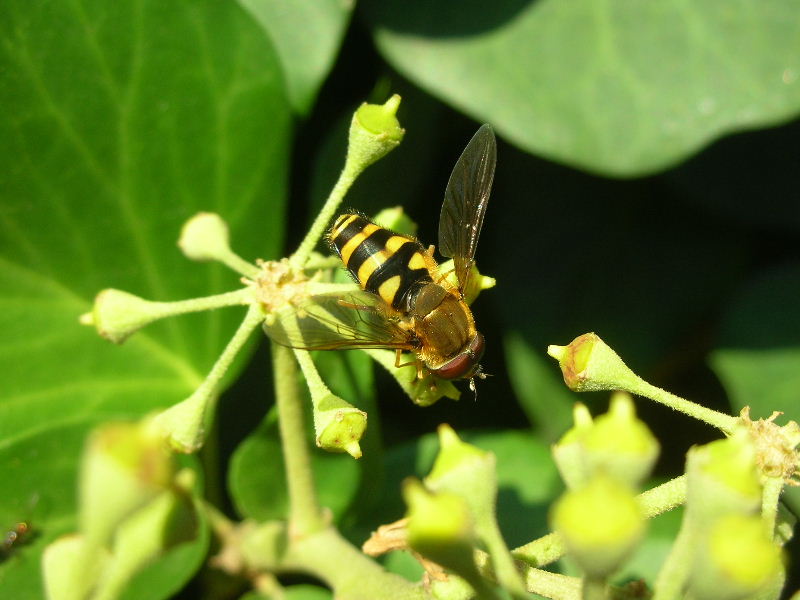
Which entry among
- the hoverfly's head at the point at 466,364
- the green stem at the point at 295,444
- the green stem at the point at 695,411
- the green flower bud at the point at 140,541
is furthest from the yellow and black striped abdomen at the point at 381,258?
the green flower bud at the point at 140,541

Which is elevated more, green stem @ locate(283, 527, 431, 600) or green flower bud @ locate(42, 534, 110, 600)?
green flower bud @ locate(42, 534, 110, 600)

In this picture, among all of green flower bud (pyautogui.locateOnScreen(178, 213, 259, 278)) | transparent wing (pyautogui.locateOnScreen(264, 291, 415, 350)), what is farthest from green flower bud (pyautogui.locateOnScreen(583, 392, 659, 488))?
green flower bud (pyautogui.locateOnScreen(178, 213, 259, 278))

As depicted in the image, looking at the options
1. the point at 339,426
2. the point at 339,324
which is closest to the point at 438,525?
the point at 339,426

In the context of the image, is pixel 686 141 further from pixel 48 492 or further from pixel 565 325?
pixel 48 492

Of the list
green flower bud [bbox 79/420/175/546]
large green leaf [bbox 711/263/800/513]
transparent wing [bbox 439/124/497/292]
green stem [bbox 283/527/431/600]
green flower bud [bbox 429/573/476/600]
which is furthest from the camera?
large green leaf [bbox 711/263/800/513]

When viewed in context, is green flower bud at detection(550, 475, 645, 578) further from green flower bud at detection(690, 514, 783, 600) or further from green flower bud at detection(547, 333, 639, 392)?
green flower bud at detection(547, 333, 639, 392)

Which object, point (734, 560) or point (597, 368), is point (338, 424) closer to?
point (597, 368)

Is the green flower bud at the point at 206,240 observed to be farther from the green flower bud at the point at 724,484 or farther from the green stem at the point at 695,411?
the green flower bud at the point at 724,484
